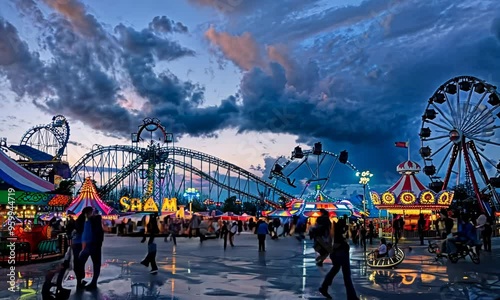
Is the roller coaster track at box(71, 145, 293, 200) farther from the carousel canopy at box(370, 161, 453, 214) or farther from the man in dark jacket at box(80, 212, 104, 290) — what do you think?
the man in dark jacket at box(80, 212, 104, 290)

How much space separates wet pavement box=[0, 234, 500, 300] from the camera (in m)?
8.95

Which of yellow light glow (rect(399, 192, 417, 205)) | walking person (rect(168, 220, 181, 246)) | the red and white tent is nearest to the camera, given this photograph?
walking person (rect(168, 220, 181, 246))

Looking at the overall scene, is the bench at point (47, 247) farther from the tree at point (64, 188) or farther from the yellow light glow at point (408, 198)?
the yellow light glow at point (408, 198)

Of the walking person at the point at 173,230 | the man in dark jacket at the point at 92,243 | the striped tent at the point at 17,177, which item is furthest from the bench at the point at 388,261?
the walking person at the point at 173,230

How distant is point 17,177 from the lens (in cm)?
1698

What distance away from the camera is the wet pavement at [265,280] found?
8.95 meters

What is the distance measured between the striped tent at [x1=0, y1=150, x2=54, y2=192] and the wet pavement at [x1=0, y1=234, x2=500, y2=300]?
389 cm

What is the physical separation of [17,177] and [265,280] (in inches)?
395

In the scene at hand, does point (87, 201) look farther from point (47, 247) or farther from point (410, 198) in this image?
point (47, 247)

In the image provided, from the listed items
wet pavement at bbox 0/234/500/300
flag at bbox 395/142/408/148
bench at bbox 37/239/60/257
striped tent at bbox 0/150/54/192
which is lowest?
wet pavement at bbox 0/234/500/300

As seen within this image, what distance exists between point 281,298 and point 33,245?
33.8ft

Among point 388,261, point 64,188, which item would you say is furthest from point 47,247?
point 64,188

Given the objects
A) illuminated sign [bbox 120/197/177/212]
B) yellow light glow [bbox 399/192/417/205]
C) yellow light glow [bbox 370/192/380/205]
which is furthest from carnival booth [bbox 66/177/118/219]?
yellow light glow [bbox 399/192/417/205]

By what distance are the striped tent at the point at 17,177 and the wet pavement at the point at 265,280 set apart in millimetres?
3886
